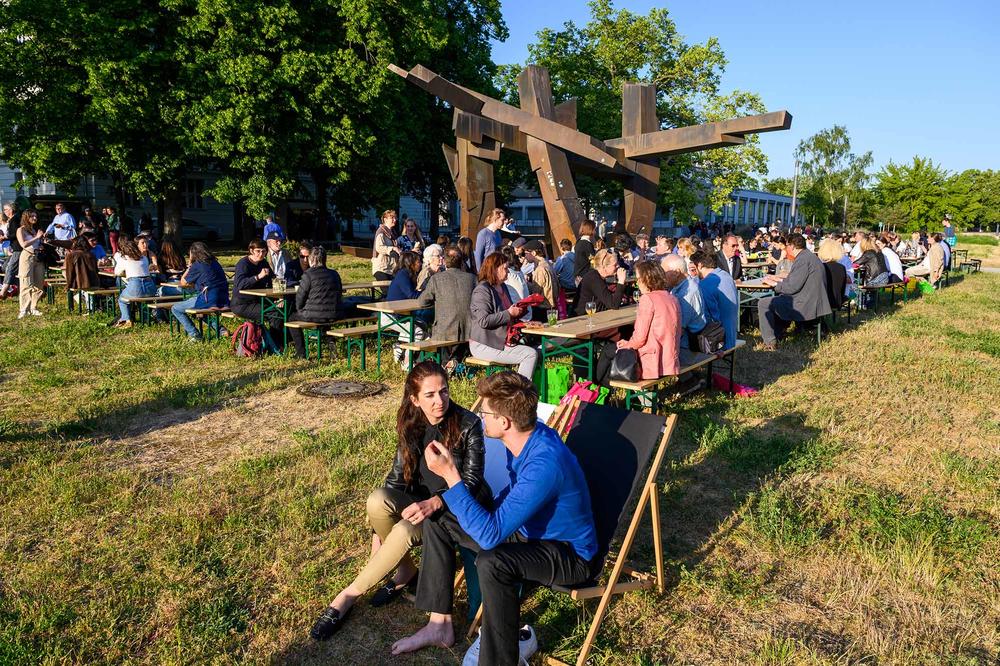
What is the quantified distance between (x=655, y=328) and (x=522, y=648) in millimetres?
3374

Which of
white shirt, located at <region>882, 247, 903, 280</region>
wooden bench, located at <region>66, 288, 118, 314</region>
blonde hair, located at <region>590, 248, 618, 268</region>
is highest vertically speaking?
blonde hair, located at <region>590, 248, 618, 268</region>

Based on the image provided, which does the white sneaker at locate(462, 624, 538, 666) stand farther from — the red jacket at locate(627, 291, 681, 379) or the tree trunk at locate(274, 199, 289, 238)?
the tree trunk at locate(274, 199, 289, 238)

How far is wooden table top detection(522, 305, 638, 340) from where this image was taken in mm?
6023

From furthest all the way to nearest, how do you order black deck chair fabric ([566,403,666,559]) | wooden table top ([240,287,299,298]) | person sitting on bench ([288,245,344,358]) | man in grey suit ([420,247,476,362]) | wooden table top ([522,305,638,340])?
1. wooden table top ([240,287,299,298])
2. person sitting on bench ([288,245,344,358])
3. man in grey suit ([420,247,476,362])
4. wooden table top ([522,305,638,340])
5. black deck chair fabric ([566,403,666,559])

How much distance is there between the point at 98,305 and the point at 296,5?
13567mm

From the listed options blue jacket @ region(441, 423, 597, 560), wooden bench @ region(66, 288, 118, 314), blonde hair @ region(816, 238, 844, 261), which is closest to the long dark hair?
blue jacket @ region(441, 423, 597, 560)

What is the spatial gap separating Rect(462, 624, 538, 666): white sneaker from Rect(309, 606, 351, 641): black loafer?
2.09 ft

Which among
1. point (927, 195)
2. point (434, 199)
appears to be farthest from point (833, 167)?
point (434, 199)

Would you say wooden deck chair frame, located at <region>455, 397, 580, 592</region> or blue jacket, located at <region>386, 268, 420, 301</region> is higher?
blue jacket, located at <region>386, 268, 420, 301</region>

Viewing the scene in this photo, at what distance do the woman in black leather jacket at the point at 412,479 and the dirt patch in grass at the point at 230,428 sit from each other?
2.21m

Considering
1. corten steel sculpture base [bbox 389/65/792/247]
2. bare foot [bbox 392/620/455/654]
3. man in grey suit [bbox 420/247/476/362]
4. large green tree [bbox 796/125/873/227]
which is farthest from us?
large green tree [bbox 796/125/873/227]

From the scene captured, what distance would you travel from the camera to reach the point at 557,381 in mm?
6238

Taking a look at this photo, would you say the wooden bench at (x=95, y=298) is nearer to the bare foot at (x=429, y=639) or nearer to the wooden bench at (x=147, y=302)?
the wooden bench at (x=147, y=302)

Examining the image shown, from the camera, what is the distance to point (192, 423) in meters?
5.99
